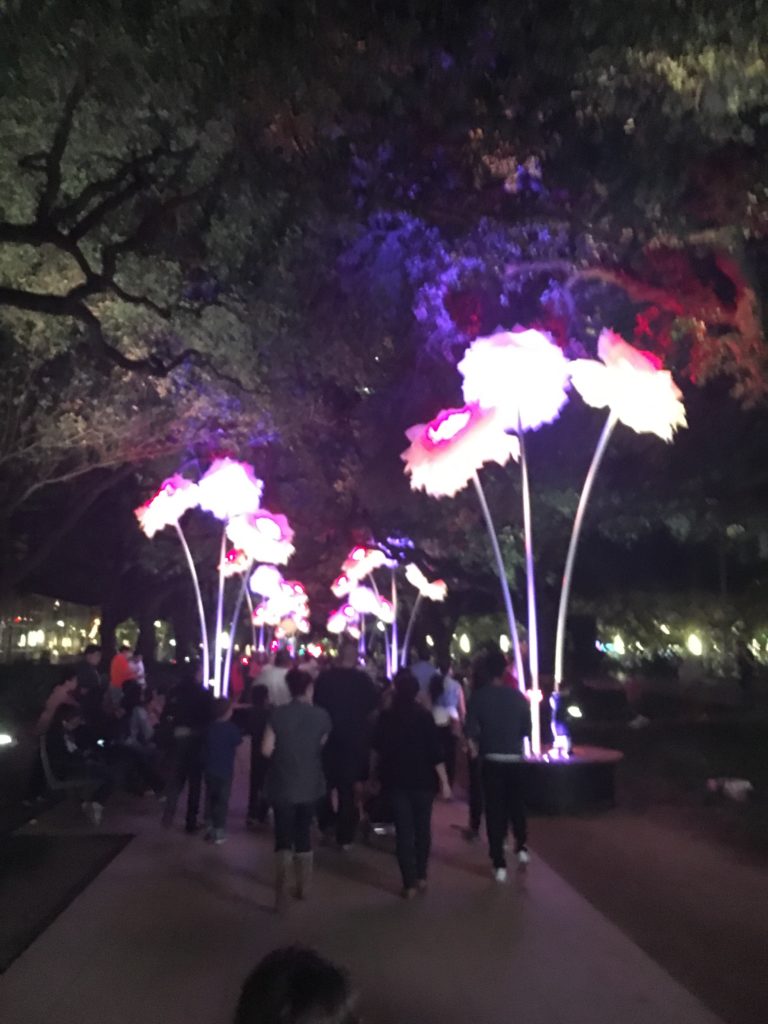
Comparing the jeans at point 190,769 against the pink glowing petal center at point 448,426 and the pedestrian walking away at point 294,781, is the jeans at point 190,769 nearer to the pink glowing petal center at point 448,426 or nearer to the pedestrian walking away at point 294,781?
the pedestrian walking away at point 294,781

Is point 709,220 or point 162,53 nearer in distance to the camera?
point 162,53

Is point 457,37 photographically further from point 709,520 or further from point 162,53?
point 709,520

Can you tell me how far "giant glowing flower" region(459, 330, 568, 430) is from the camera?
9953 millimetres

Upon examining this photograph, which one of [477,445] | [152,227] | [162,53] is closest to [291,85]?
[162,53]

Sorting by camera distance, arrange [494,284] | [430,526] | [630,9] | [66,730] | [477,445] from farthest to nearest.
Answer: [430,526]
[494,284]
[66,730]
[477,445]
[630,9]

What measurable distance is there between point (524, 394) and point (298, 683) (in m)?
3.82

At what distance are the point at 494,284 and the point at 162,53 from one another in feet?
18.0

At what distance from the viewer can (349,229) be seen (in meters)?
12.3

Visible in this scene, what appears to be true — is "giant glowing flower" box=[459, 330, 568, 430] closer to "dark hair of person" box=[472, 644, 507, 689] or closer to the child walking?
"dark hair of person" box=[472, 644, 507, 689]

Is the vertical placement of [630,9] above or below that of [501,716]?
above

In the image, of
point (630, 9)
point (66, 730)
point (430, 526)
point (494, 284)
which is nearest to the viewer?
point (630, 9)

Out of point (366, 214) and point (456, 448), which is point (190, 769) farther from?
point (366, 214)

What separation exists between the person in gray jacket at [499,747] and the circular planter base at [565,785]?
9.43 ft

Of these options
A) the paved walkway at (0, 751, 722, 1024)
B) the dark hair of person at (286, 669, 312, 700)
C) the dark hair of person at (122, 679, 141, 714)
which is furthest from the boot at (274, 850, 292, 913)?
the dark hair of person at (122, 679, 141, 714)
